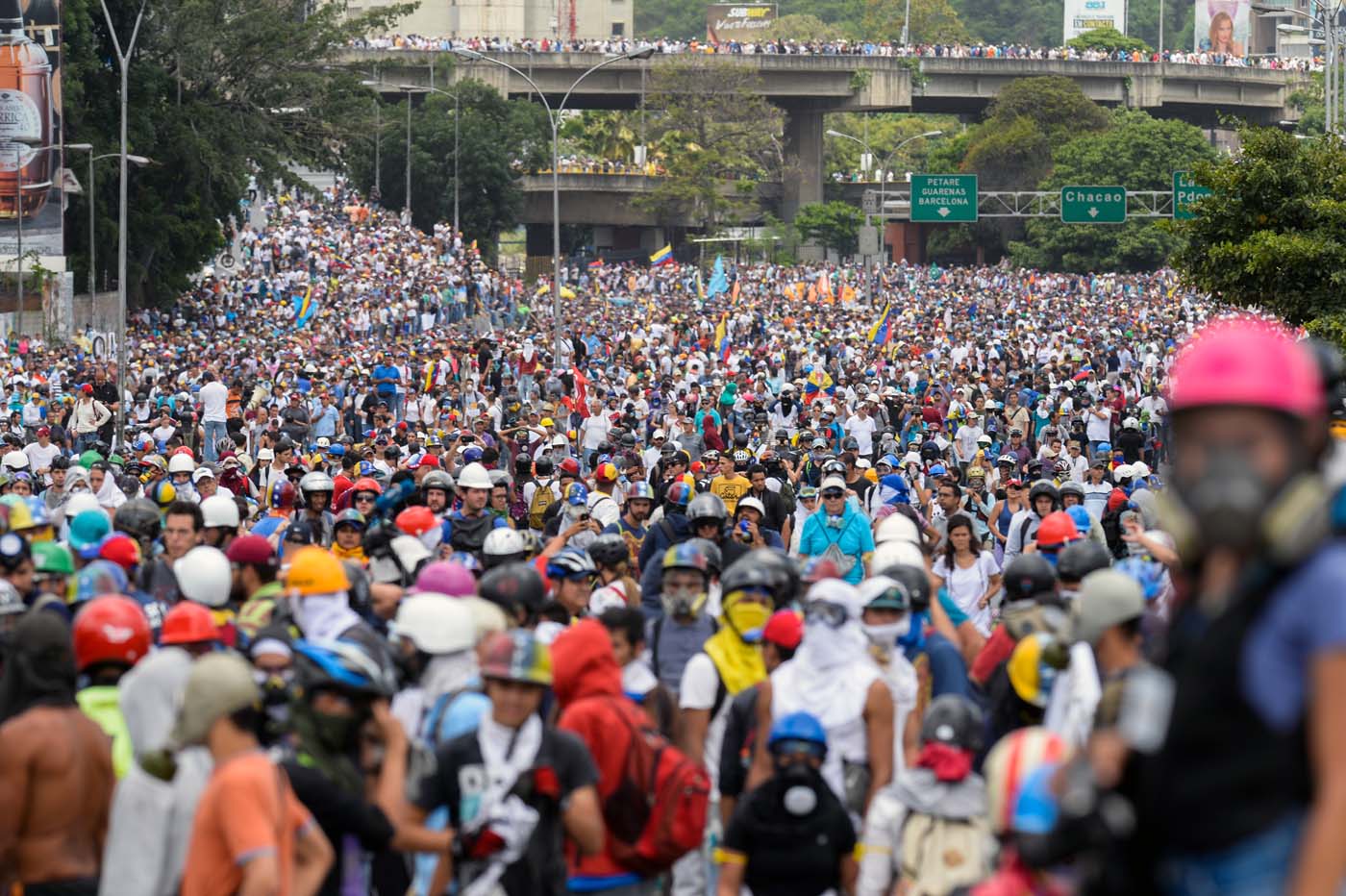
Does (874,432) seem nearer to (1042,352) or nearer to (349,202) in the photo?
(1042,352)

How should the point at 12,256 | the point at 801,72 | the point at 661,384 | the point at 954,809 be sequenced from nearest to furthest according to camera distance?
1. the point at 954,809
2. the point at 661,384
3. the point at 12,256
4. the point at 801,72

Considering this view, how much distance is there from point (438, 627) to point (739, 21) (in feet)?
458

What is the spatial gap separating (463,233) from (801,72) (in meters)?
17.3

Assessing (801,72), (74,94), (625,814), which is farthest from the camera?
(801,72)

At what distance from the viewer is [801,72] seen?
3819 inches

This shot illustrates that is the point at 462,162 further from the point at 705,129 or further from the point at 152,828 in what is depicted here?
the point at 152,828

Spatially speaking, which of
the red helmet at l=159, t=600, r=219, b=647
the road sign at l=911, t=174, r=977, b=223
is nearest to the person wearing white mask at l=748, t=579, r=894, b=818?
the red helmet at l=159, t=600, r=219, b=647

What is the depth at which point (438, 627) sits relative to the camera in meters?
6.69

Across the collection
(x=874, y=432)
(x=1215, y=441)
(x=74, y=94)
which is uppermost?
(x=74, y=94)

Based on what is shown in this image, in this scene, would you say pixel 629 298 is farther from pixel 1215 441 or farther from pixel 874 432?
pixel 1215 441

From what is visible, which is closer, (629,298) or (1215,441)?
(1215,441)

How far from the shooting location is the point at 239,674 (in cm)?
532

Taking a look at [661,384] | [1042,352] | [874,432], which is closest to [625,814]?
[874,432]

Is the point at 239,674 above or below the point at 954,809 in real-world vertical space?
above
